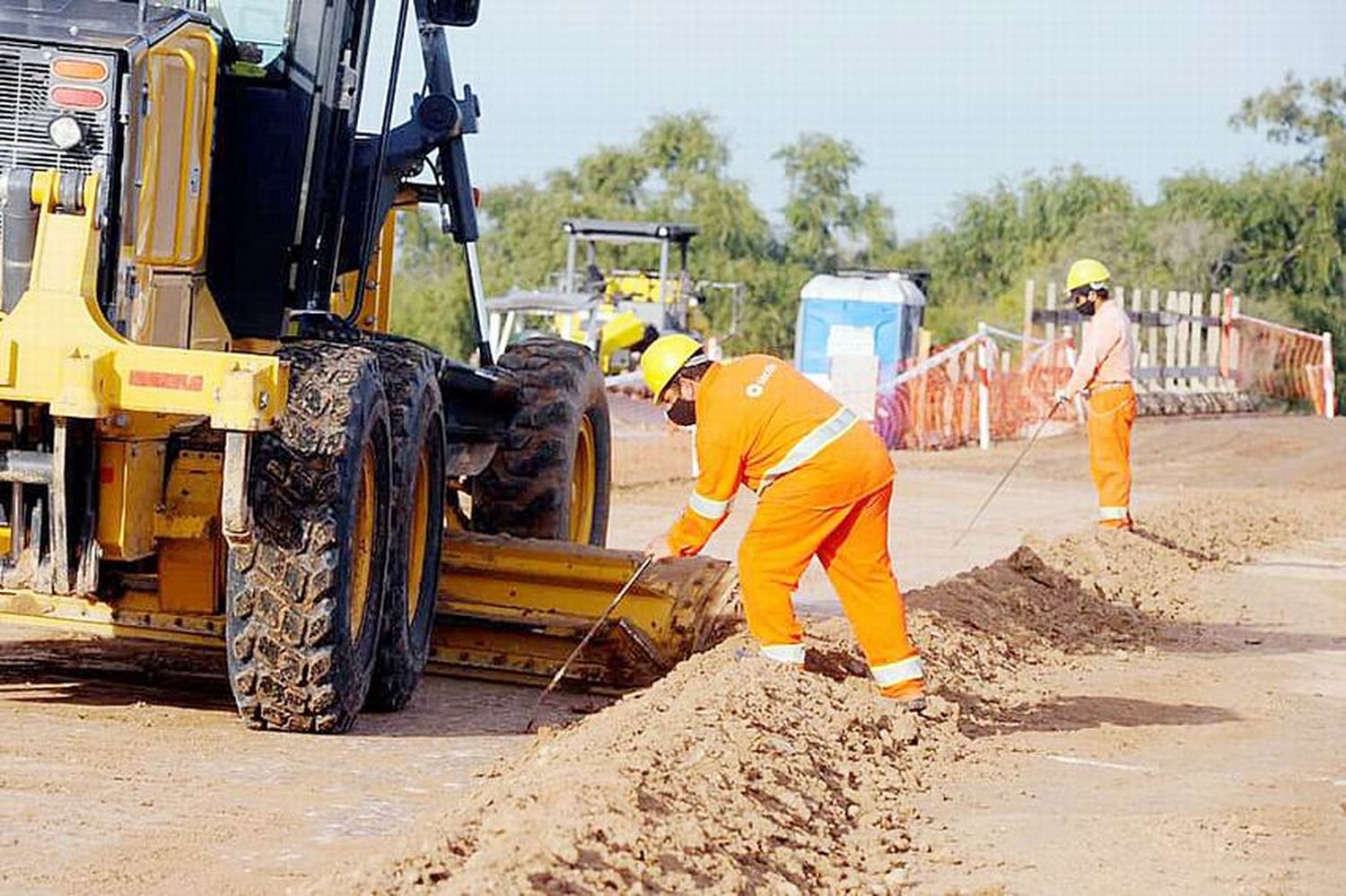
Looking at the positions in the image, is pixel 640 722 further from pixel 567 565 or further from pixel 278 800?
pixel 567 565

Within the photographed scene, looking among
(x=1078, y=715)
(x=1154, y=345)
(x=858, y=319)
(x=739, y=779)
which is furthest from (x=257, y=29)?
Result: (x=858, y=319)

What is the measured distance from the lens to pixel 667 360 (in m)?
8.90

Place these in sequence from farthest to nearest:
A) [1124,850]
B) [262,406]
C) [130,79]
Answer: [130,79]
[262,406]
[1124,850]

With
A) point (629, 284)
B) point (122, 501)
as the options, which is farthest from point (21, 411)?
point (629, 284)

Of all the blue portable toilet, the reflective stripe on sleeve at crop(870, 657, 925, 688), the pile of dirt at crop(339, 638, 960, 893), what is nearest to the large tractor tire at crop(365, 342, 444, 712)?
the pile of dirt at crop(339, 638, 960, 893)

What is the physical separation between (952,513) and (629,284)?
21.3 metres

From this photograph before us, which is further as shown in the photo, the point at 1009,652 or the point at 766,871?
the point at 1009,652

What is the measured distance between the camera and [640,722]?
7828 millimetres

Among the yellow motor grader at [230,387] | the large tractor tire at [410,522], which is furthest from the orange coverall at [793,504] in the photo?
the yellow motor grader at [230,387]

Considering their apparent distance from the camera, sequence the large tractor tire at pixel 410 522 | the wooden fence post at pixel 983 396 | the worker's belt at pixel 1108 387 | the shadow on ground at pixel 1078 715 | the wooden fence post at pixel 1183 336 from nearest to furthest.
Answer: the large tractor tire at pixel 410 522, the shadow on ground at pixel 1078 715, the worker's belt at pixel 1108 387, the wooden fence post at pixel 983 396, the wooden fence post at pixel 1183 336

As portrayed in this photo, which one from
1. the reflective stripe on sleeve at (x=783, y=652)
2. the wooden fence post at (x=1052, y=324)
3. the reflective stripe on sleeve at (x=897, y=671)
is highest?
the wooden fence post at (x=1052, y=324)

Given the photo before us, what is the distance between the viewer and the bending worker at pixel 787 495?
868cm

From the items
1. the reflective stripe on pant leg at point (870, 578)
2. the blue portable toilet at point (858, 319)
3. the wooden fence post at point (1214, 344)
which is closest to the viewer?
the reflective stripe on pant leg at point (870, 578)

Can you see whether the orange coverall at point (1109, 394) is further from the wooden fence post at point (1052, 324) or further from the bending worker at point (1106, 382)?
the wooden fence post at point (1052, 324)
